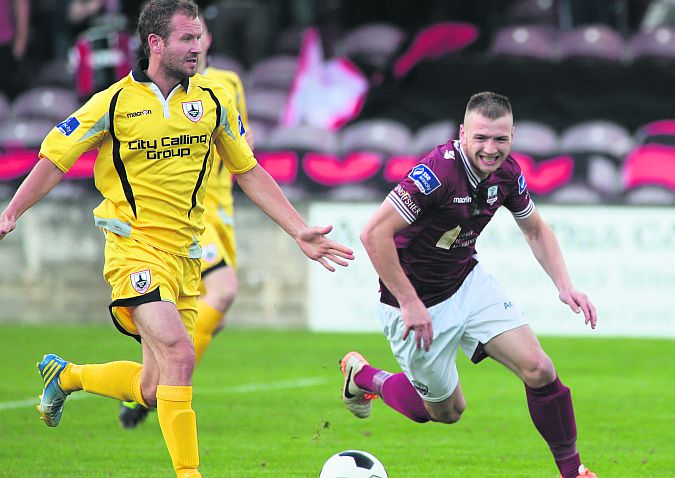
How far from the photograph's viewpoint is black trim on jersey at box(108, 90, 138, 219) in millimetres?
6184

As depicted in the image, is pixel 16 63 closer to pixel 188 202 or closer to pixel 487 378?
pixel 487 378

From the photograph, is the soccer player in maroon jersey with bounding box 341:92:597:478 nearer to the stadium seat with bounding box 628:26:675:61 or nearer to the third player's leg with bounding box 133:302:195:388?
the third player's leg with bounding box 133:302:195:388

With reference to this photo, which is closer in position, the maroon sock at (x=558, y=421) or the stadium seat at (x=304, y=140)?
the maroon sock at (x=558, y=421)

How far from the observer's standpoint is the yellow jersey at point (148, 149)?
6.17 meters

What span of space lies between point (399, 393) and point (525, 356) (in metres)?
1.17

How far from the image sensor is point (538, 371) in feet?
20.8

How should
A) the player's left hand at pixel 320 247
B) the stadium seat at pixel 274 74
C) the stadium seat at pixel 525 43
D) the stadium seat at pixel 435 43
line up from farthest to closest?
the stadium seat at pixel 274 74 → the stadium seat at pixel 435 43 → the stadium seat at pixel 525 43 → the player's left hand at pixel 320 247

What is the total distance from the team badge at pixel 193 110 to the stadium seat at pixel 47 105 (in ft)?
40.4

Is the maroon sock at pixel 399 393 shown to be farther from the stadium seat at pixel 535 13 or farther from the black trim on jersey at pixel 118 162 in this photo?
the stadium seat at pixel 535 13

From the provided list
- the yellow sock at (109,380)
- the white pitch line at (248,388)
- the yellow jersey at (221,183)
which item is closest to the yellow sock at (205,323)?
the yellow jersey at (221,183)

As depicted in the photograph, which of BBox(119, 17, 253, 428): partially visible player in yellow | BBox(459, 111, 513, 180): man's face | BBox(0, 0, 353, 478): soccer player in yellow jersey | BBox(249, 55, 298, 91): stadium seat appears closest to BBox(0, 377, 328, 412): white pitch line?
BBox(119, 17, 253, 428): partially visible player in yellow

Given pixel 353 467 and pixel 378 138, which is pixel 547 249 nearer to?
pixel 353 467

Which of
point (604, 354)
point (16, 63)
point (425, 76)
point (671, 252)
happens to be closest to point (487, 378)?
point (604, 354)

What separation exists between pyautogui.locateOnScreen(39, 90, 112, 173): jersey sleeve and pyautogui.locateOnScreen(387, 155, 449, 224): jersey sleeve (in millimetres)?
1435
